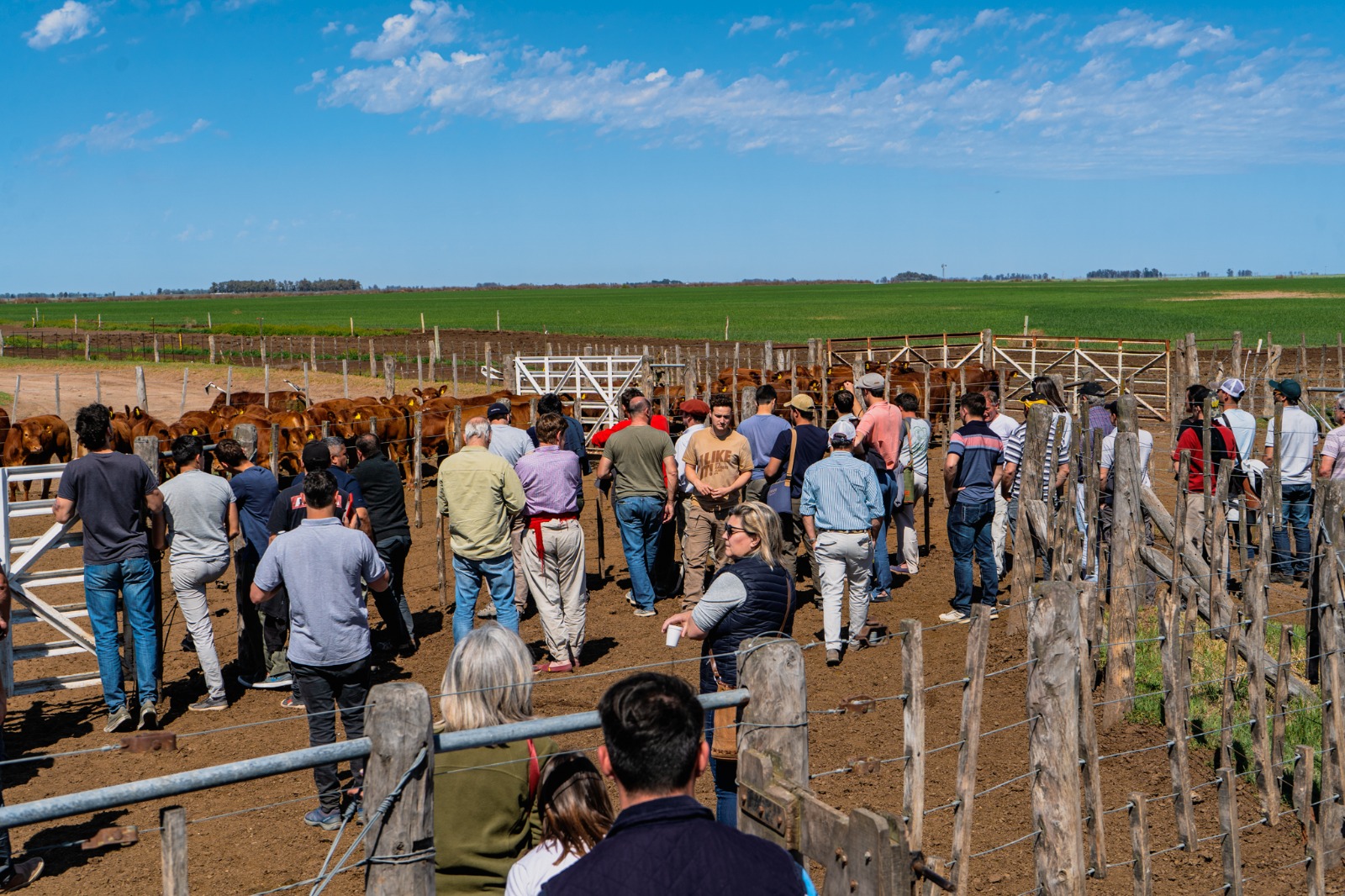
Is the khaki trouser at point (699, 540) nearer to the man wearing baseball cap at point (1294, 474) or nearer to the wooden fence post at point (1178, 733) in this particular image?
the wooden fence post at point (1178, 733)

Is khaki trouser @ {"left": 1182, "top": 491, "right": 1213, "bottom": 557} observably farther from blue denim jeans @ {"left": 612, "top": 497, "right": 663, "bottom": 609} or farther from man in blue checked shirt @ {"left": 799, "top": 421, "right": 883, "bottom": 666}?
blue denim jeans @ {"left": 612, "top": 497, "right": 663, "bottom": 609}

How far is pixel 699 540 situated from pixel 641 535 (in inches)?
22.6

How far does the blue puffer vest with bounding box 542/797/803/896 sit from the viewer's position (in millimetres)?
2078

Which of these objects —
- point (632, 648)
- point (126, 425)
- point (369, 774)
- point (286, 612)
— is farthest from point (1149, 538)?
point (126, 425)

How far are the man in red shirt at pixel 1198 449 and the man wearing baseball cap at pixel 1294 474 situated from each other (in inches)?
14.2

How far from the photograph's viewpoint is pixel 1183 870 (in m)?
5.19

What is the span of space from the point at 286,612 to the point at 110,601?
45.3 inches

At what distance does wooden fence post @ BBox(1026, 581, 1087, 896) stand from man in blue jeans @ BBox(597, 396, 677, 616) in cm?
513

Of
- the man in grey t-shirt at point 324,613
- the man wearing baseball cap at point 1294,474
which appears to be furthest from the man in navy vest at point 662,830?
the man wearing baseball cap at point 1294,474

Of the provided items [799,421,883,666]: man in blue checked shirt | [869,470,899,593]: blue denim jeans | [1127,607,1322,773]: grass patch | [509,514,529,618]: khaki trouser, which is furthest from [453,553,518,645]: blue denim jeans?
[1127,607,1322,773]: grass patch

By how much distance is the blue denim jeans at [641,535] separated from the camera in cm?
912

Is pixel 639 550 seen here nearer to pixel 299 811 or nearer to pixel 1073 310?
pixel 299 811

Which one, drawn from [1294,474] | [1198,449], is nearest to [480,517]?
[1198,449]

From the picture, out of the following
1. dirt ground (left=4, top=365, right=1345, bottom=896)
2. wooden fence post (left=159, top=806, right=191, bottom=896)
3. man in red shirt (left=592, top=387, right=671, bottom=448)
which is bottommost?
dirt ground (left=4, top=365, right=1345, bottom=896)
